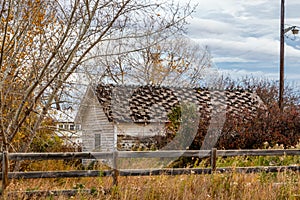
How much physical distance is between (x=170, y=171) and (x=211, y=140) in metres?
7.19

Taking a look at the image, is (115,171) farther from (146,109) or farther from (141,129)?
(146,109)

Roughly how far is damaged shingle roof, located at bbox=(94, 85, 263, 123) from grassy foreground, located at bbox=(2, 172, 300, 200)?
25.0ft

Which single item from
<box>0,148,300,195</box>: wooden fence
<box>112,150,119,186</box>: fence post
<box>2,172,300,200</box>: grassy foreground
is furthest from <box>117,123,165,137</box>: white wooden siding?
<box>112,150,119,186</box>: fence post

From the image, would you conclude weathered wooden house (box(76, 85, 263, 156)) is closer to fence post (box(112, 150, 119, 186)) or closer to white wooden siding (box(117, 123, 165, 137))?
white wooden siding (box(117, 123, 165, 137))

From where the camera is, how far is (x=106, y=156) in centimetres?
741

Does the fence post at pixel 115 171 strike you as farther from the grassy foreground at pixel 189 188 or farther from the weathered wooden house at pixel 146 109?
the weathered wooden house at pixel 146 109

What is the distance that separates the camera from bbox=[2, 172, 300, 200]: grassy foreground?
675 cm

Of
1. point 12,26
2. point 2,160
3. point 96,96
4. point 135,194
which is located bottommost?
point 135,194

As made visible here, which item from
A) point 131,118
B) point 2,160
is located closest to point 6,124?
point 2,160

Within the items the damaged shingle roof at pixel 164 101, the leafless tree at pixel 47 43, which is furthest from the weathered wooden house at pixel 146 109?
the leafless tree at pixel 47 43

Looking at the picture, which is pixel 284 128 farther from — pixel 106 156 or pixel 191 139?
pixel 106 156

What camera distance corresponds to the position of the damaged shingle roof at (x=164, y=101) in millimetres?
16594

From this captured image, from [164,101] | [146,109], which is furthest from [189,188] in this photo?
[164,101]

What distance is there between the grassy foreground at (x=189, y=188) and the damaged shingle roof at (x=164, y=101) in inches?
299
